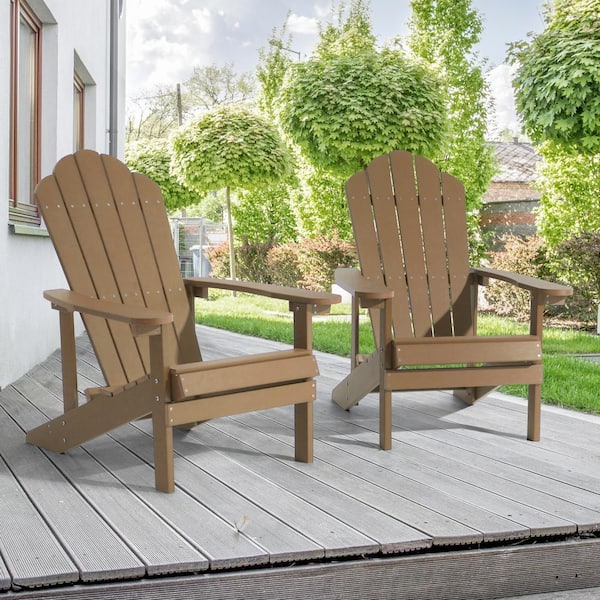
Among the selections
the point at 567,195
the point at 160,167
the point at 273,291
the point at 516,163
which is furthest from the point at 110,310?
the point at 516,163

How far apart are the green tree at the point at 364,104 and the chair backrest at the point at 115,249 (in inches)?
230

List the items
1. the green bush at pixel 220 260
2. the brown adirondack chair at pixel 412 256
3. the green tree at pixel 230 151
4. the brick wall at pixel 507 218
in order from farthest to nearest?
the green bush at pixel 220 260 < the brick wall at pixel 507 218 < the green tree at pixel 230 151 < the brown adirondack chair at pixel 412 256

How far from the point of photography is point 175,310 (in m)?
2.86

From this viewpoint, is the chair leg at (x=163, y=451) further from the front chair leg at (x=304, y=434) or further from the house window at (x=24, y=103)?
the house window at (x=24, y=103)

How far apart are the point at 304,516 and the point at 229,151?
8444 mm

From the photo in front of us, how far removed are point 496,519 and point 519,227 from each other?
9438 mm

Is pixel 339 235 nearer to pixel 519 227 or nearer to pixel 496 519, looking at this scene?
pixel 519 227

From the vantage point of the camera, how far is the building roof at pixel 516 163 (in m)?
18.0

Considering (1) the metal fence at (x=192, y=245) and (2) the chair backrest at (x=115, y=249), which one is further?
(1) the metal fence at (x=192, y=245)

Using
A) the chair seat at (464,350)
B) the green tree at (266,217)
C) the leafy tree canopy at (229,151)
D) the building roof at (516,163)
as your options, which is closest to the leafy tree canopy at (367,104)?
the leafy tree canopy at (229,151)

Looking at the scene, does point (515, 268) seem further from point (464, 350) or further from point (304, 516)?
point (304, 516)

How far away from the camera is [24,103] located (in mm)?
4281

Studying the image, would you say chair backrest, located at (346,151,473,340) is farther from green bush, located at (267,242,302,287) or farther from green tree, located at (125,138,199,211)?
green tree, located at (125,138,199,211)

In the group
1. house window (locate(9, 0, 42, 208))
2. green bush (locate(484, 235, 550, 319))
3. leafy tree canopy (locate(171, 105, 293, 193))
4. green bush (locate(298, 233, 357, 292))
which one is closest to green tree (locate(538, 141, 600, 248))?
green bush (locate(484, 235, 550, 319))
